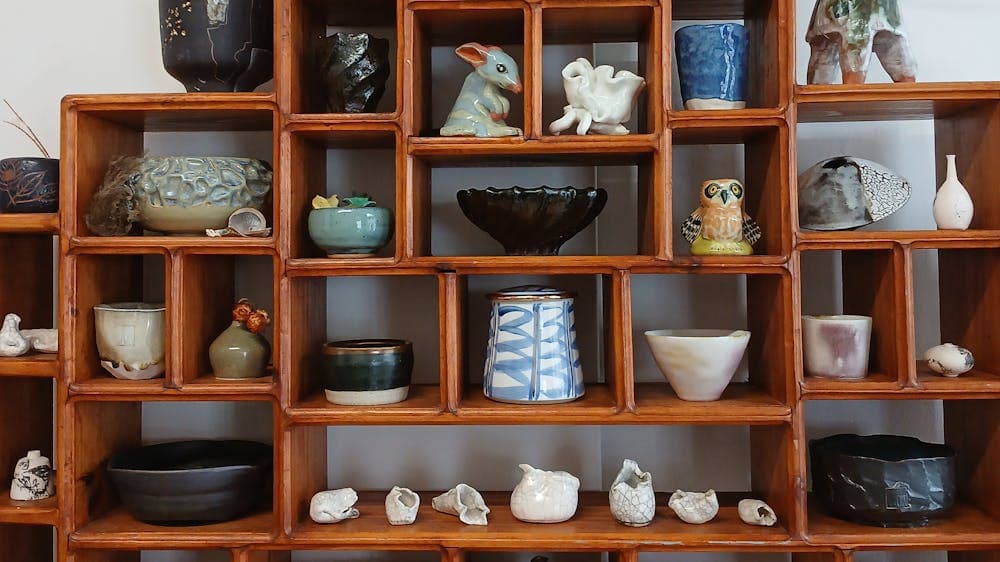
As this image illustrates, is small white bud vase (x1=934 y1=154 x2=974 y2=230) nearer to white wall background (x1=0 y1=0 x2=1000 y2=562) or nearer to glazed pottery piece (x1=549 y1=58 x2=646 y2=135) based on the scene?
white wall background (x1=0 y1=0 x2=1000 y2=562)

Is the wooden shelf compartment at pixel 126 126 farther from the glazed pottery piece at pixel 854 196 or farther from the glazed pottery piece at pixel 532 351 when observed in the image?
the glazed pottery piece at pixel 854 196

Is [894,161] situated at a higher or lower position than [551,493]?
higher

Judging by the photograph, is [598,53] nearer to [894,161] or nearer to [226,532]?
[894,161]

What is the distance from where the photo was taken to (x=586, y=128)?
132 cm

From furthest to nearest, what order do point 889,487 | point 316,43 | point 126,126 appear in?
point 126,126, point 316,43, point 889,487

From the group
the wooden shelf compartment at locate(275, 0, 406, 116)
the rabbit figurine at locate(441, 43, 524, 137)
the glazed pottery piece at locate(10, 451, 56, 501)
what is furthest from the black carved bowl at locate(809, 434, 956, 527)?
the glazed pottery piece at locate(10, 451, 56, 501)

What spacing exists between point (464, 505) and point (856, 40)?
3.42 feet

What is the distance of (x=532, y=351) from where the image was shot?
4.36ft

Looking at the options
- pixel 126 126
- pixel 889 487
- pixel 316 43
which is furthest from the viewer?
pixel 126 126

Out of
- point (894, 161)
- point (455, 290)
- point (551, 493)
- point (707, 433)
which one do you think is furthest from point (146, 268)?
point (894, 161)

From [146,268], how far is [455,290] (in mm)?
715

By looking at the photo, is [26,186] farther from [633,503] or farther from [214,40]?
[633,503]

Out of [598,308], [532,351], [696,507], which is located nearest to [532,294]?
[532,351]

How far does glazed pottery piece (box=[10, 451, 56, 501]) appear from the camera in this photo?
1389 mm
